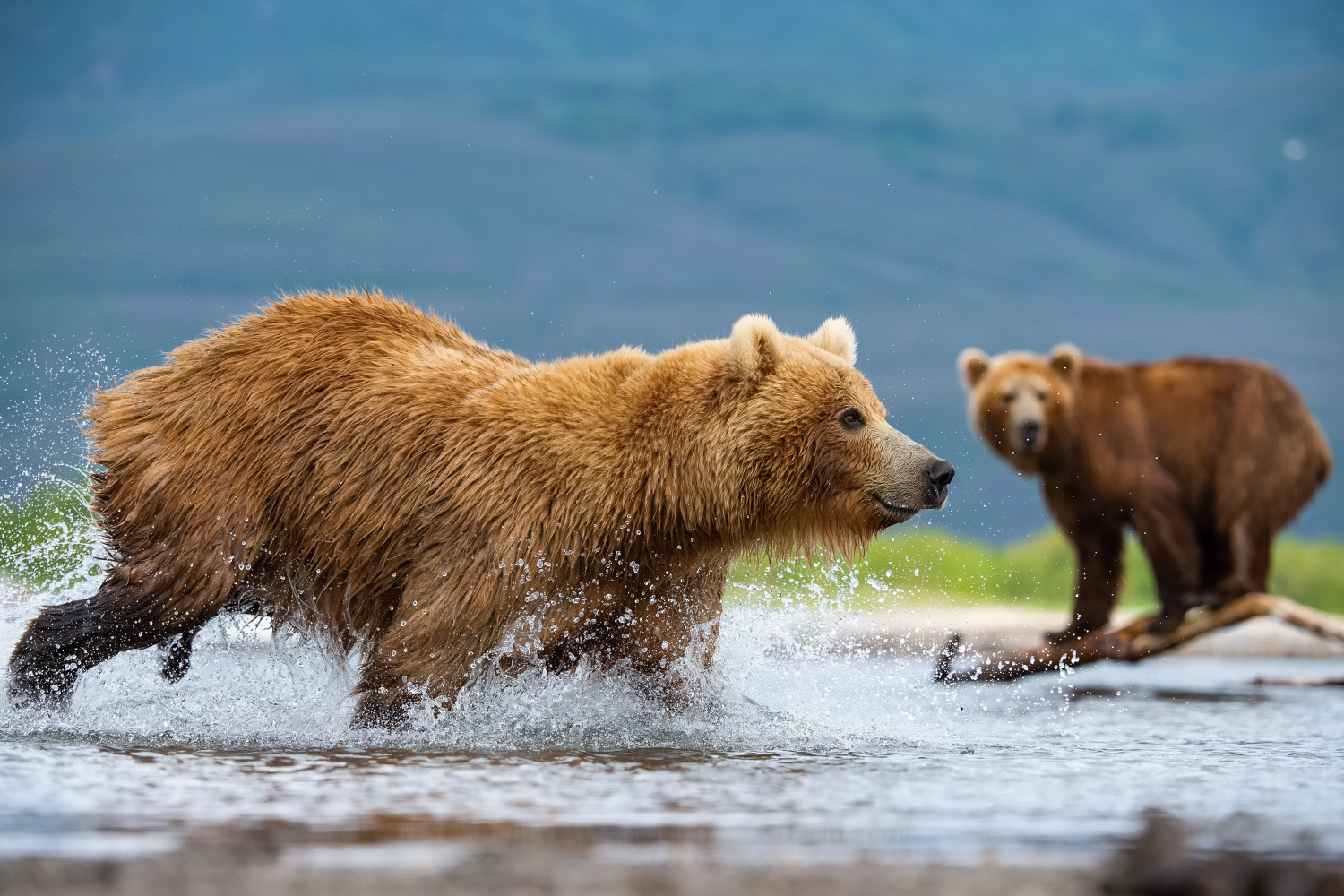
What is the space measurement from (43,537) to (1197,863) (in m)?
4.87

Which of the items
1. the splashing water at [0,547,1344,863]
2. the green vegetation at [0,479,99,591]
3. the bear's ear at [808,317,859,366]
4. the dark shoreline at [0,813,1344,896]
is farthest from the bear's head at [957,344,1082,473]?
the dark shoreline at [0,813,1344,896]

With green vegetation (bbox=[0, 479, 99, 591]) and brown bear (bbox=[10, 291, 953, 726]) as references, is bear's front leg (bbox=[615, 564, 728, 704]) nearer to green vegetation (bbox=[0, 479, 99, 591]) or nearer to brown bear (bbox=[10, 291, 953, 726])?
brown bear (bbox=[10, 291, 953, 726])

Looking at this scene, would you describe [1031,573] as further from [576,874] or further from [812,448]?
[576,874]

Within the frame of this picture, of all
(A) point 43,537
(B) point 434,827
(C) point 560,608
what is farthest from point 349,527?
(A) point 43,537

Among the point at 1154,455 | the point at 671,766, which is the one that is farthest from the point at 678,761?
the point at 1154,455

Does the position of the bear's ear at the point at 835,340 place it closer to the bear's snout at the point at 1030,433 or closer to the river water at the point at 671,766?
the river water at the point at 671,766

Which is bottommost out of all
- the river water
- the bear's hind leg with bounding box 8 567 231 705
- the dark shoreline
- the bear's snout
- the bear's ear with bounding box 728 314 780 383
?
the dark shoreline

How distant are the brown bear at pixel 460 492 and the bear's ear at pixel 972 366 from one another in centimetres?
472

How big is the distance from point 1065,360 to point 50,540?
6.08 meters

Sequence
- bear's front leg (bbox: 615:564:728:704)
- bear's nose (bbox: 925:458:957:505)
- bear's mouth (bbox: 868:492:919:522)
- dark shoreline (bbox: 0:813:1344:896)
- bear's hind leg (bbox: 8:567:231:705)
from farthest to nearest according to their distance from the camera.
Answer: bear's hind leg (bbox: 8:567:231:705) < bear's front leg (bbox: 615:564:728:704) < bear's mouth (bbox: 868:492:919:522) < bear's nose (bbox: 925:458:957:505) < dark shoreline (bbox: 0:813:1344:896)

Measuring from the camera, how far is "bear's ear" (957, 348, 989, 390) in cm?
911

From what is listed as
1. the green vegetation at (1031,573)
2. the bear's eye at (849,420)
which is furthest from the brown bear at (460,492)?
the green vegetation at (1031,573)

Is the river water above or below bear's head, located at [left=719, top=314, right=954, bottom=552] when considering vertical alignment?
below

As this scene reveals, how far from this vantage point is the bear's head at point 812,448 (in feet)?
13.7
